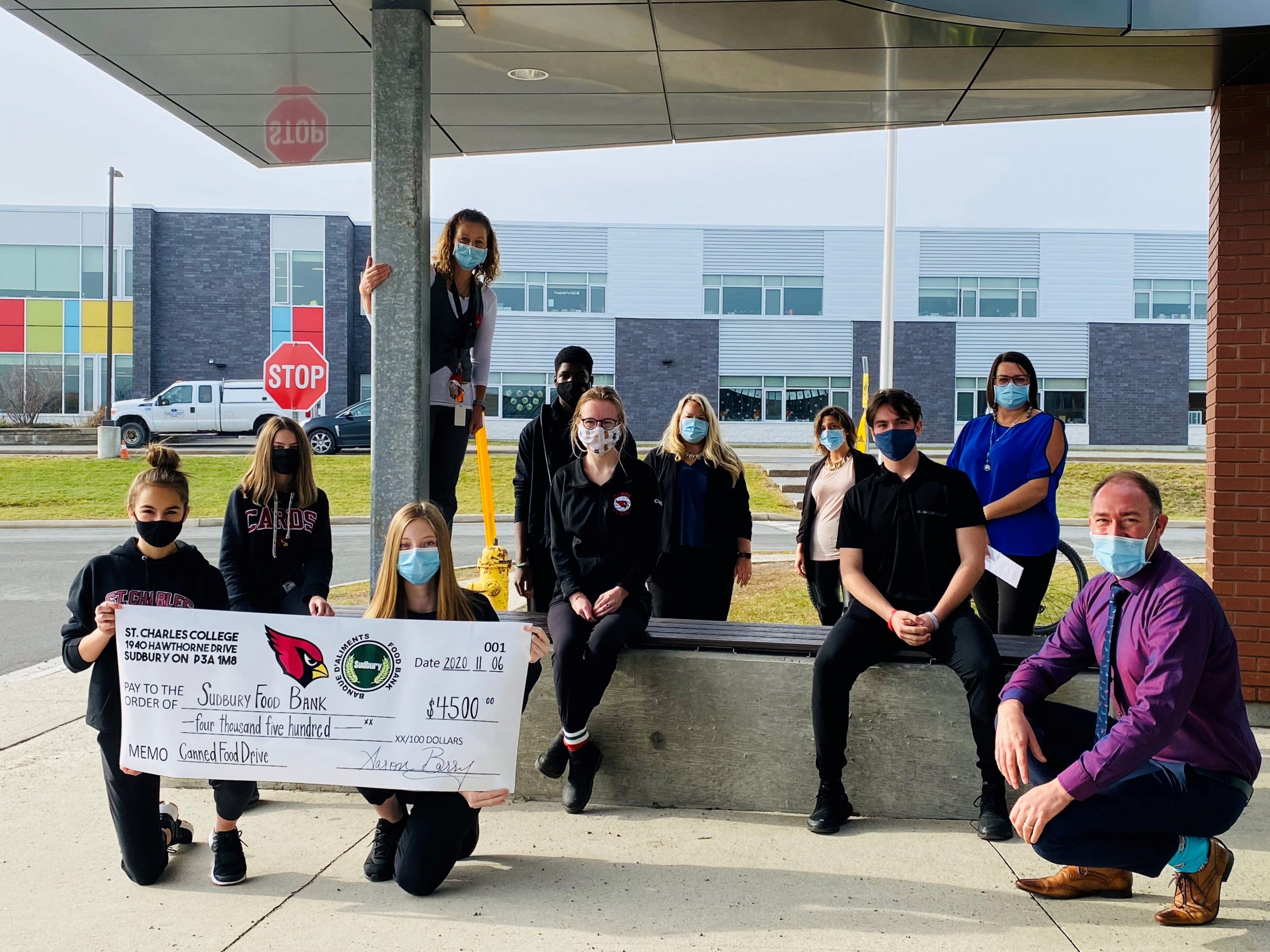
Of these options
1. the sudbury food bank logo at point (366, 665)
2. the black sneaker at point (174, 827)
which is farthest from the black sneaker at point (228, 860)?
the sudbury food bank logo at point (366, 665)

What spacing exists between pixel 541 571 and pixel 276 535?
1684mm

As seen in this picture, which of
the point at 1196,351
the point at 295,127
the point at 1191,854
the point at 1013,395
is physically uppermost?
the point at 1196,351

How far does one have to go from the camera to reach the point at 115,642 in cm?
435

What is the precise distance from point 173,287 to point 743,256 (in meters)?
22.3

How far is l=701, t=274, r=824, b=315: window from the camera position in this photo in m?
42.7

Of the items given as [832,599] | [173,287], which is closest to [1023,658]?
[832,599]

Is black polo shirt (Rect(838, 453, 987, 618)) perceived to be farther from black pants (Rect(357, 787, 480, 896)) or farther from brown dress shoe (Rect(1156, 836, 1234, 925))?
black pants (Rect(357, 787, 480, 896))

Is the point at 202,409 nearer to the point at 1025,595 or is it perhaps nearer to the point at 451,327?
the point at 451,327

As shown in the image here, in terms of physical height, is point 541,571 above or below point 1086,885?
above

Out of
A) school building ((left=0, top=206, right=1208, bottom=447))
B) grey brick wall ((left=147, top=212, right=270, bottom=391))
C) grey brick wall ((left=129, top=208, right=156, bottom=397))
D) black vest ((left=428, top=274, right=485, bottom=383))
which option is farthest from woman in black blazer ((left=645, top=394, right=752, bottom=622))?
grey brick wall ((left=129, top=208, right=156, bottom=397))

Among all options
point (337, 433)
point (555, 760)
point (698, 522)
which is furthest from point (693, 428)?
point (337, 433)

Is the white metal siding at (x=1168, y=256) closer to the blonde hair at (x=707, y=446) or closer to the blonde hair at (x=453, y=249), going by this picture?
the blonde hair at (x=707, y=446)

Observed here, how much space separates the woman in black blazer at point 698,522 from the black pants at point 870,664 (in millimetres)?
1576

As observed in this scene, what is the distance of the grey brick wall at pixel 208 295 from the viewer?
42844mm
